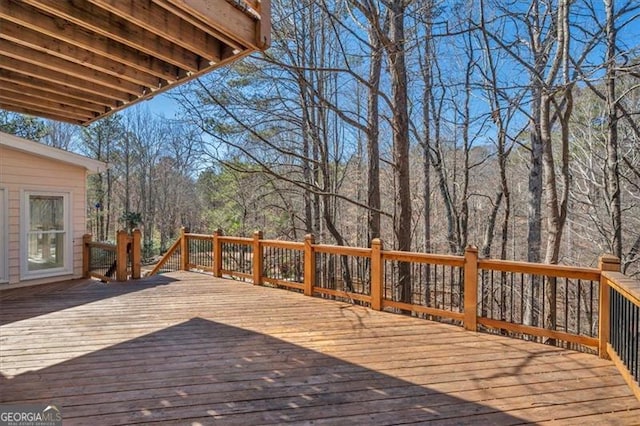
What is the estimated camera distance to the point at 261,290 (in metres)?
5.82

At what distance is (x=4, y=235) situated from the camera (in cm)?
581

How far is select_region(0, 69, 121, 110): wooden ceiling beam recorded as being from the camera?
3.31 m

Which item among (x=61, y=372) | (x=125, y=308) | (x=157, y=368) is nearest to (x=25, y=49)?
(x=61, y=372)

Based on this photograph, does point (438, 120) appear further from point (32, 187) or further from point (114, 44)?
point (32, 187)

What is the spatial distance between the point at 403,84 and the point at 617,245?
15.4ft

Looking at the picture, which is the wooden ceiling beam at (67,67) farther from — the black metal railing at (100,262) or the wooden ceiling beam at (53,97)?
the black metal railing at (100,262)

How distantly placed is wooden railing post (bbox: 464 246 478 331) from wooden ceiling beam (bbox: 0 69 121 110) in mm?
4691

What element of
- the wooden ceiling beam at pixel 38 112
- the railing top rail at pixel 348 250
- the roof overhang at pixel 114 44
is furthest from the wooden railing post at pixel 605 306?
the wooden ceiling beam at pixel 38 112

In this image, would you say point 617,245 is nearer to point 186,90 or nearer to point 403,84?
point 403,84

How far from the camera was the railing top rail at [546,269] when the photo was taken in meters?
3.17

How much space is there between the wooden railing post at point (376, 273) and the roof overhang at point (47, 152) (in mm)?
6006

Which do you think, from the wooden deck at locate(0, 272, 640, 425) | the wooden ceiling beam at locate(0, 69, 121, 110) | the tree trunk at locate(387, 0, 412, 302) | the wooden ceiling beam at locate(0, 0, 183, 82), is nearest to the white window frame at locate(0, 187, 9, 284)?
the wooden deck at locate(0, 272, 640, 425)

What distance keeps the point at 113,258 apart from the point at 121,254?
0.52m

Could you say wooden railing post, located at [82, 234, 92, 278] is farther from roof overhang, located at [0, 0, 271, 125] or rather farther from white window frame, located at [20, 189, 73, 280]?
roof overhang, located at [0, 0, 271, 125]
